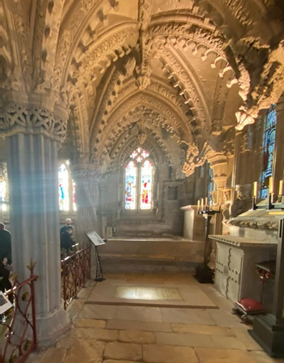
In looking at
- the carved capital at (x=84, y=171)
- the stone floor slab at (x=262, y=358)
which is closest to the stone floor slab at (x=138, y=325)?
the stone floor slab at (x=262, y=358)

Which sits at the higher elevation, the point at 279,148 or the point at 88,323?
the point at 279,148

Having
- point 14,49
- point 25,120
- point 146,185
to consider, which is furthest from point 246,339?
point 146,185

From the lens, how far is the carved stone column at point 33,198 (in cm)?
232

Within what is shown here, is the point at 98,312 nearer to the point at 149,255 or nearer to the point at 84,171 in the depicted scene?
the point at 149,255

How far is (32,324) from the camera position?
7.57 feet

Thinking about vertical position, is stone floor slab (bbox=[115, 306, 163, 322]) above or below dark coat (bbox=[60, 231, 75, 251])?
below

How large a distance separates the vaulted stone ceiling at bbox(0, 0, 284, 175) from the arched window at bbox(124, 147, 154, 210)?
562 centimetres

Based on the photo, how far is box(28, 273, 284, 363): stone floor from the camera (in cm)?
220

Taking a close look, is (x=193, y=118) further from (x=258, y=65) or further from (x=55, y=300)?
(x=55, y=300)

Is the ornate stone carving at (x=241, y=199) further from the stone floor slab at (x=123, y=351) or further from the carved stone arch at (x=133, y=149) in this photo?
the carved stone arch at (x=133, y=149)

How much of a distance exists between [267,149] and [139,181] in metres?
8.20

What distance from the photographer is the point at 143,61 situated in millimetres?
3816

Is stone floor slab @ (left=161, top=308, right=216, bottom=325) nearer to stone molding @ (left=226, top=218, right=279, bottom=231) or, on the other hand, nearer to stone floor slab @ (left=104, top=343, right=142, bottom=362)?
stone floor slab @ (left=104, top=343, right=142, bottom=362)

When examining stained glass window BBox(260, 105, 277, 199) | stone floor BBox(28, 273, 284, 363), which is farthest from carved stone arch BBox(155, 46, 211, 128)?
stone floor BBox(28, 273, 284, 363)
